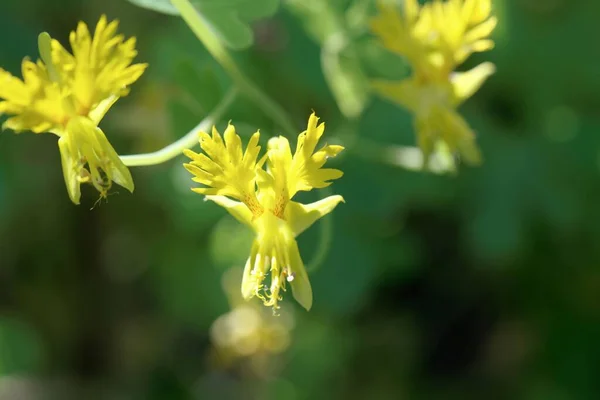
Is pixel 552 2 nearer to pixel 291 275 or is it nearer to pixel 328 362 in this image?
pixel 328 362

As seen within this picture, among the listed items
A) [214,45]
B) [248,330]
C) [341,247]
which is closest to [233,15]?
[214,45]

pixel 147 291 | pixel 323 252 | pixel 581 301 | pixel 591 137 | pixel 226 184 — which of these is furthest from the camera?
pixel 147 291

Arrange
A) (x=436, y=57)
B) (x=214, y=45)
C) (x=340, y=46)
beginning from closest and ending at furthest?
1. (x=214, y=45)
2. (x=436, y=57)
3. (x=340, y=46)

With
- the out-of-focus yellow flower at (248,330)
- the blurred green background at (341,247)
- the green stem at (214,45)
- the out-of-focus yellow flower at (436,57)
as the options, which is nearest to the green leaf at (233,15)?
the green stem at (214,45)

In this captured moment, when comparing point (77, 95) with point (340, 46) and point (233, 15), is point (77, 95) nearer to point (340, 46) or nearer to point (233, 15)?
point (233, 15)

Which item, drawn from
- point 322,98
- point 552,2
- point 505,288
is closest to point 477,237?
point 505,288

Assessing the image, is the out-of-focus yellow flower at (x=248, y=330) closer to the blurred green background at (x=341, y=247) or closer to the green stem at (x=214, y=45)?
the blurred green background at (x=341, y=247)
